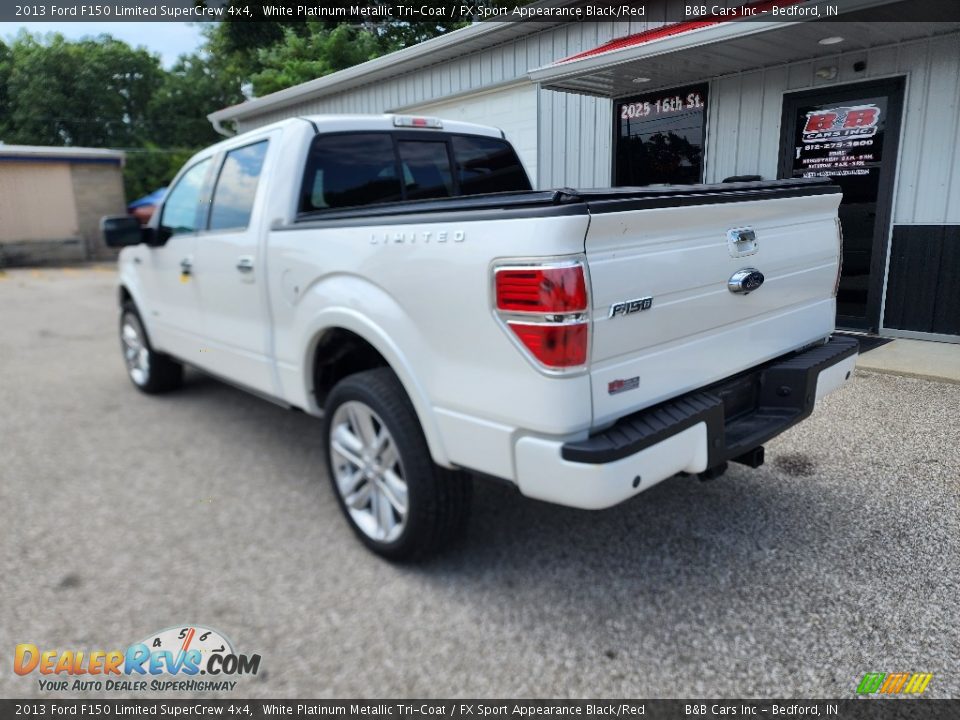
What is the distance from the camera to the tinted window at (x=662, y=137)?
773cm

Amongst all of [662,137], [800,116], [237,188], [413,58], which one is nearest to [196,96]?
[413,58]

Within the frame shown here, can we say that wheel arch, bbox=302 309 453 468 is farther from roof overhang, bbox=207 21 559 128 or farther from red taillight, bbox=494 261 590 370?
roof overhang, bbox=207 21 559 128

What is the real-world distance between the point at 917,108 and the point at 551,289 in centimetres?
602

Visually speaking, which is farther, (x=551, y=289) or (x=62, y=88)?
(x=62, y=88)

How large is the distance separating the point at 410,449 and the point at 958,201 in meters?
6.08

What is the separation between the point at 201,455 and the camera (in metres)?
4.16

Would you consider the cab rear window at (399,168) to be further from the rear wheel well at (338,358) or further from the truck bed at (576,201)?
the rear wheel well at (338,358)

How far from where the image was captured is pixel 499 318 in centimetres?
212

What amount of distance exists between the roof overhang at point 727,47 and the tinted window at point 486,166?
2.80 metres

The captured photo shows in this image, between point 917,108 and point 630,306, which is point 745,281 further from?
point 917,108

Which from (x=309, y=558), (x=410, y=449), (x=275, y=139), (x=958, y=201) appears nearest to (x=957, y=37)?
(x=958, y=201)

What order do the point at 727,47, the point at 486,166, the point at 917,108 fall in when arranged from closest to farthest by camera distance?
1. the point at 486,166
2. the point at 917,108
3. the point at 727,47

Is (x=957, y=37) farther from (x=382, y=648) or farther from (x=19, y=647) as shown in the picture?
(x=19, y=647)

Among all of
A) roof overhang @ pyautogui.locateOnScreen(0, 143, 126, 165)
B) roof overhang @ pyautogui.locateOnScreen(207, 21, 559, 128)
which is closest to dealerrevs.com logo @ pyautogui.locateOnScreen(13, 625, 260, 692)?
roof overhang @ pyautogui.locateOnScreen(0, 143, 126, 165)
